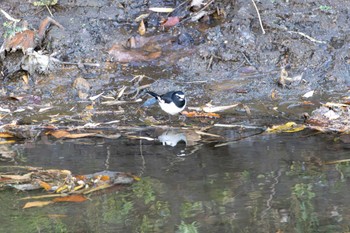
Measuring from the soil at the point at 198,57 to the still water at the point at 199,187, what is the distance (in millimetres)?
1252

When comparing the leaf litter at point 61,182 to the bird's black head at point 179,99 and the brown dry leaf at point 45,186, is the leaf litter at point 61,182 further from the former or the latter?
the bird's black head at point 179,99

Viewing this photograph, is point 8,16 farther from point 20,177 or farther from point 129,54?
point 20,177

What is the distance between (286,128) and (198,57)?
2.17 m

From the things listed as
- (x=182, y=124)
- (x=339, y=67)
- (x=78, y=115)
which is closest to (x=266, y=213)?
(x=182, y=124)

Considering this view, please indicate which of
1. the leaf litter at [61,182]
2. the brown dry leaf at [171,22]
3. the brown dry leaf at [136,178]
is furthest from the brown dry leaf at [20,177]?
the brown dry leaf at [171,22]

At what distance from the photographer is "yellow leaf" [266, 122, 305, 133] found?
23.3 feet

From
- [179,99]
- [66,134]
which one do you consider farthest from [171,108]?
[66,134]

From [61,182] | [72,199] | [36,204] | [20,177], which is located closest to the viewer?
[36,204]

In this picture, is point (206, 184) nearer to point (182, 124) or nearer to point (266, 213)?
point (266, 213)

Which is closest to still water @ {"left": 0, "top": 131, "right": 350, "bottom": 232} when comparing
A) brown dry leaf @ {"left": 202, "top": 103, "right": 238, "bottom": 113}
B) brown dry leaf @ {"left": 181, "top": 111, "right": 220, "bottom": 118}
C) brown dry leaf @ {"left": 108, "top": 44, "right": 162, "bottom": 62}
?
→ brown dry leaf @ {"left": 181, "top": 111, "right": 220, "bottom": 118}

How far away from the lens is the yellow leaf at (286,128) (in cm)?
709

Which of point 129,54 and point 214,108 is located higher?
point 129,54

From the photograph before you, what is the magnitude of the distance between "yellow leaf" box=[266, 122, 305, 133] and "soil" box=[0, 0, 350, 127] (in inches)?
28.8

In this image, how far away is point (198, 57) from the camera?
29.3 feet
